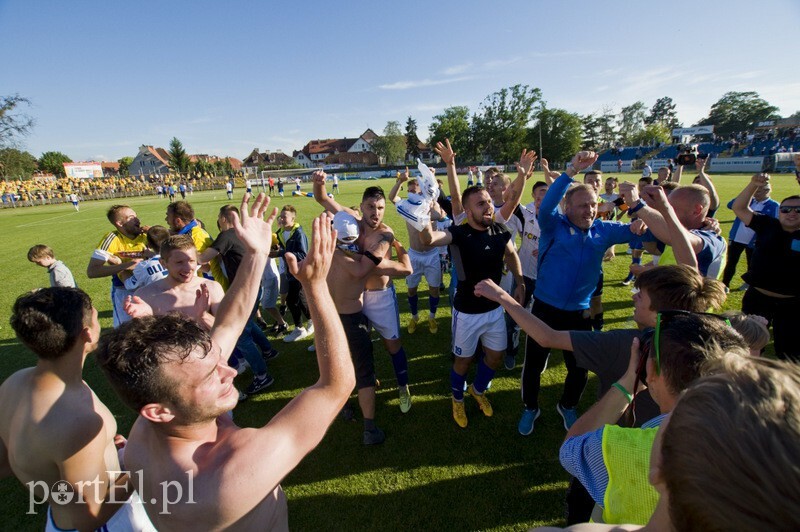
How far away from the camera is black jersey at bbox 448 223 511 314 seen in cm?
392

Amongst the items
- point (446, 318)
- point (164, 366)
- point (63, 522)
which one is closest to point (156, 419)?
point (164, 366)

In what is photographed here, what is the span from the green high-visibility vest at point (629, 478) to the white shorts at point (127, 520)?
99.8 inches

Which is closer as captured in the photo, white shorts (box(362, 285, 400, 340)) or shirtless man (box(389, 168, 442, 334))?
white shorts (box(362, 285, 400, 340))

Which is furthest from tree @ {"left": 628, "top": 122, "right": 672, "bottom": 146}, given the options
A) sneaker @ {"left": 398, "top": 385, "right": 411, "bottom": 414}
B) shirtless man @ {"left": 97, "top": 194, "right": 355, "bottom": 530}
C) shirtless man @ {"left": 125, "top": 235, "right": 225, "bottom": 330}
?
shirtless man @ {"left": 97, "top": 194, "right": 355, "bottom": 530}

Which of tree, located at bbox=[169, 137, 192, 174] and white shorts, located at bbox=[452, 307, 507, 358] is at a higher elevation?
tree, located at bbox=[169, 137, 192, 174]

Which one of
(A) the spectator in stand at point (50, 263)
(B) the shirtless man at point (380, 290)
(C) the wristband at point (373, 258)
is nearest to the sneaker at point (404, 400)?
(B) the shirtless man at point (380, 290)

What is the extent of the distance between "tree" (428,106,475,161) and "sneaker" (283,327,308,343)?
74656 millimetres

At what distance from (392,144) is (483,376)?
88.9 m

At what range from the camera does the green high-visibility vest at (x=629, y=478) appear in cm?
132

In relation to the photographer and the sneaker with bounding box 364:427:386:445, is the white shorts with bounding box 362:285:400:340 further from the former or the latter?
the photographer

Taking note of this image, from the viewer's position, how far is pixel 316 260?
1584 millimetres

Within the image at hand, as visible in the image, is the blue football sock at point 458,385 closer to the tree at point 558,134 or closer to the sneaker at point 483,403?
the sneaker at point 483,403

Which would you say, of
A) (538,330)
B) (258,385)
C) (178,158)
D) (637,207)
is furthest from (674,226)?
(178,158)

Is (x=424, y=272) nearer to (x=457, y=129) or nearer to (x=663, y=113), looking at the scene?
(x=457, y=129)
